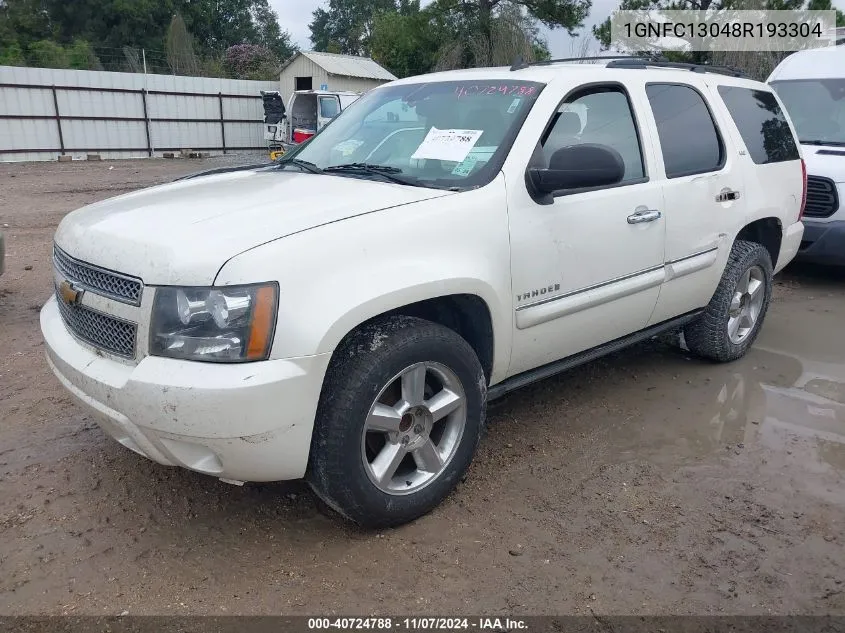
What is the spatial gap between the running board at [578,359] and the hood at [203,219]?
3.22ft

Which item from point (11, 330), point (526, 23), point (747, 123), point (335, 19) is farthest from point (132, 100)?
point (335, 19)

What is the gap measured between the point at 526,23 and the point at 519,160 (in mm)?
28083

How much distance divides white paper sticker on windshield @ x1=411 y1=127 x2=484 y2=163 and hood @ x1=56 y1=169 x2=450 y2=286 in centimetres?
31

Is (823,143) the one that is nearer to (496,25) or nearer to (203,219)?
(203,219)

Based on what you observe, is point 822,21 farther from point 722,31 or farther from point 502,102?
point 502,102

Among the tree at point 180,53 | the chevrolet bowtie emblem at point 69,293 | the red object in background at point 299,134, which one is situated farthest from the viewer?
the tree at point 180,53

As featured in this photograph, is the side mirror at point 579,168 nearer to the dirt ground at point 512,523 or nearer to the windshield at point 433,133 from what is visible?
the windshield at point 433,133

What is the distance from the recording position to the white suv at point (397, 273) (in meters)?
2.43

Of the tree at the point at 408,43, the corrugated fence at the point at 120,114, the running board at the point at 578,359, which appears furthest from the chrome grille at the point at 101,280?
the tree at the point at 408,43

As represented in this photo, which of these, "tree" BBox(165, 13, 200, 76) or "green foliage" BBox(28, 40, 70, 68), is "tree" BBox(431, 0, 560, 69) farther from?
"green foliage" BBox(28, 40, 70, 68)

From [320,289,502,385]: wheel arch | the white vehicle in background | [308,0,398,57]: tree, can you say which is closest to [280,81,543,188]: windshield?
[320,289,502,385]: wheel arch

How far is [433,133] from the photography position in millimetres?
3506

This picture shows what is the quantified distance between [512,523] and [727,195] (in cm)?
257

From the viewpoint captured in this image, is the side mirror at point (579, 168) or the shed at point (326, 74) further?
the shed at point (326, 74)
